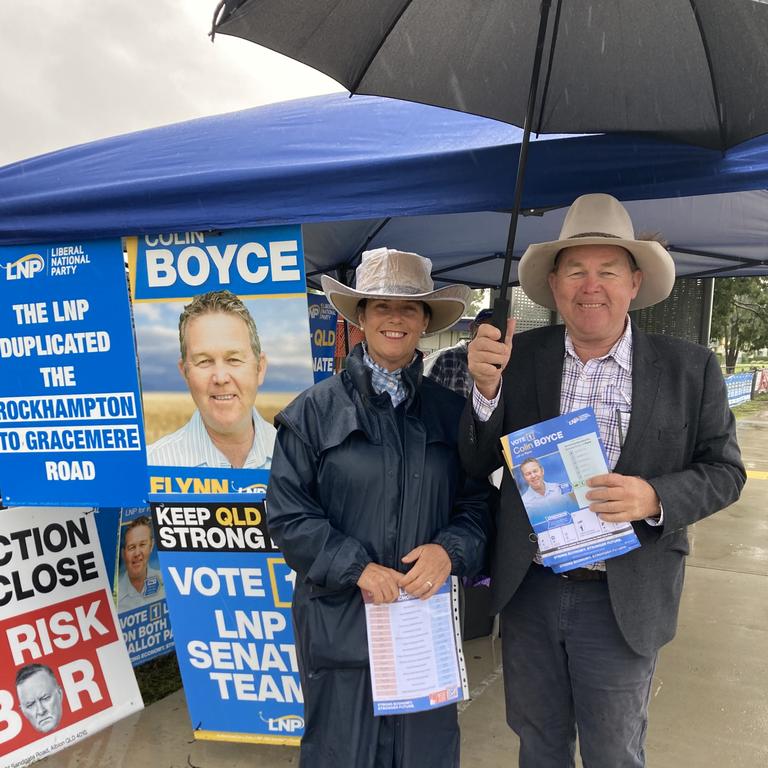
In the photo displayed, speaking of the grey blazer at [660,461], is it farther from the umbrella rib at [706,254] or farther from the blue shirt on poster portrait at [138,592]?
the umbrella rib at [706,254]

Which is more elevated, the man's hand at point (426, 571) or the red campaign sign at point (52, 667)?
the man's hand at point (426, 571)

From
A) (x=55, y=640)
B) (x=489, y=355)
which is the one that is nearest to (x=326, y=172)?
(x=489, y=355)

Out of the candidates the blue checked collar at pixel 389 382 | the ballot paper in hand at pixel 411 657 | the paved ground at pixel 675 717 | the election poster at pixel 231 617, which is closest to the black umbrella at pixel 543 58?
the blue checked collar at pixel 389 382

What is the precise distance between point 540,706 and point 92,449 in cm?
201

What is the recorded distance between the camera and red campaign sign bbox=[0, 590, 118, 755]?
8.95ft

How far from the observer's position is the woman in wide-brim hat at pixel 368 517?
1.79 meters

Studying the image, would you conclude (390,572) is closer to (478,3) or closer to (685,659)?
(478,3)

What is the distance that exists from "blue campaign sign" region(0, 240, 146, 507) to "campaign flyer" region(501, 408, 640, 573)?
1.70 metres

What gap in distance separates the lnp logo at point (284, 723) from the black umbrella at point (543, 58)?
6.70ft

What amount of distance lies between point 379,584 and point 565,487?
1.80 ft

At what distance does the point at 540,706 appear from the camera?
75.1 inches

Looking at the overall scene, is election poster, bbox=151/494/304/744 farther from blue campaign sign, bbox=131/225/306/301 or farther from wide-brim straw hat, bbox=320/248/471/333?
wide-brim straw hat, bbox=320/248/471/333

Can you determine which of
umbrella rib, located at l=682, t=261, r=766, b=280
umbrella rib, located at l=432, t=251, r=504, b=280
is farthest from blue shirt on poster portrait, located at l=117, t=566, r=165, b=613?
umbrella rib, located at l=682, t=261, r=766, b=280

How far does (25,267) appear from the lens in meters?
2.77
